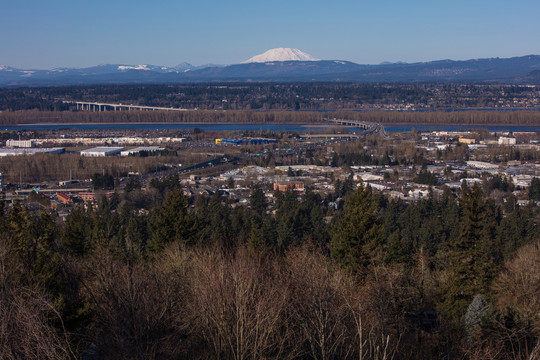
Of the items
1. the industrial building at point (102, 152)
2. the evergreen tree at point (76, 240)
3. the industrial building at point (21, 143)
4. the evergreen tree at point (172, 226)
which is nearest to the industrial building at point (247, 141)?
the industrial building at point (102, 152)

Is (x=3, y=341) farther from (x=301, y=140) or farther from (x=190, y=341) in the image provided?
(x=301, y=140)

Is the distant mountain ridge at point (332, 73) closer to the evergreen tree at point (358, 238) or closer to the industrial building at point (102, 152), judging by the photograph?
the industrial building at point (102, 152)

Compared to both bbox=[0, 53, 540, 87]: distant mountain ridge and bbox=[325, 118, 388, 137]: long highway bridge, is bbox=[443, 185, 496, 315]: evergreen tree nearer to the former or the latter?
bbox=[325, 118, 388, 137]: long highway bridge

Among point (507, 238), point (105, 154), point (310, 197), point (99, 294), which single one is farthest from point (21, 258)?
point (105, 154)

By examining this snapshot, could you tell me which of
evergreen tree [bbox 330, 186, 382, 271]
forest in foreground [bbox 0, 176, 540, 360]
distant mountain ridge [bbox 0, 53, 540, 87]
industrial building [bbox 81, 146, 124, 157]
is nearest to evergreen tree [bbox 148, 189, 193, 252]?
forest in foreground [bbox 0, 176, 540, 360]

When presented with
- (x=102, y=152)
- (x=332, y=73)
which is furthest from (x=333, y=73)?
(x=102, y=152)

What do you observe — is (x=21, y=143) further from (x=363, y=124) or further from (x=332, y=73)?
(x=332, y=73)
